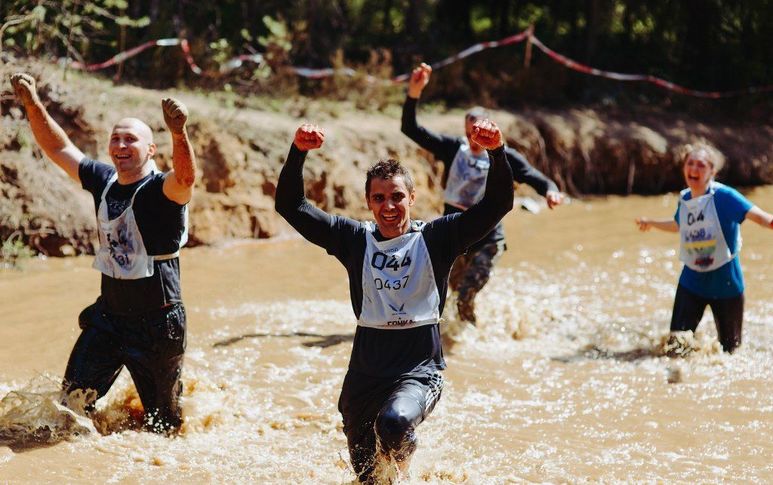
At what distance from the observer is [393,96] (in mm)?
12812

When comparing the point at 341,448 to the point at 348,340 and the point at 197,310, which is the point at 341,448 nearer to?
the point at 348,340

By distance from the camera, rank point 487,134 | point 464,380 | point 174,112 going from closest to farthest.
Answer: point 487,134
point 174,112
point 464,380

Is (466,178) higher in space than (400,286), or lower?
lower

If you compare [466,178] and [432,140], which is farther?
[432,140]

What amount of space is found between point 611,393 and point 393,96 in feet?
24.2

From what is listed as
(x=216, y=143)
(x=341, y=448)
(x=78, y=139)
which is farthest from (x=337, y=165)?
(x=341, y=448)

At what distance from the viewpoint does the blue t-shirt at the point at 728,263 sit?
636 centimetres

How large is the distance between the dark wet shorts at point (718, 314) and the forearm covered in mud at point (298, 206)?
11.3ft

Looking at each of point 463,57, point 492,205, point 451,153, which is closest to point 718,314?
point 451,153

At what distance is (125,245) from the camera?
4688 mm

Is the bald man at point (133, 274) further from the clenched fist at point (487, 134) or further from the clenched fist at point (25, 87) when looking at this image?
the clenched fist at point (487, 134)

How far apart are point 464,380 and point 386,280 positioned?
2536 mm

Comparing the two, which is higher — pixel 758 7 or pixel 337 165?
pixel 758 7

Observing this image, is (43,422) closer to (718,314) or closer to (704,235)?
(704,235)
